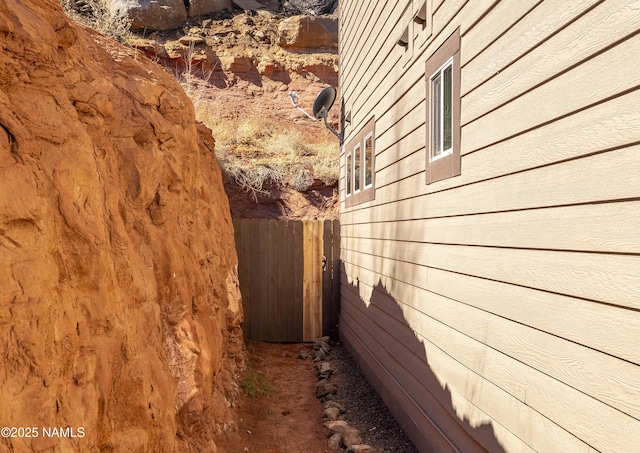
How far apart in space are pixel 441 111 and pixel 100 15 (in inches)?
559

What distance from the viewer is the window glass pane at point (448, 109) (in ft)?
12.4

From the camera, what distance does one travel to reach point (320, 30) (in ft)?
64.2

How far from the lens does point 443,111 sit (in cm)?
392

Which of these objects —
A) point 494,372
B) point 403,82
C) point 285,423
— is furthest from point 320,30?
point 494,372

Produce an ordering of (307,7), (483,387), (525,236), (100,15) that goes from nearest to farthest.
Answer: (525,236) → (483,387) → (100,15) → (307,7)

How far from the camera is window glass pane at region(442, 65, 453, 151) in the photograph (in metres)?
3.78

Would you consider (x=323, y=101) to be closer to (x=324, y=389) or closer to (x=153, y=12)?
(x=324, y=389)

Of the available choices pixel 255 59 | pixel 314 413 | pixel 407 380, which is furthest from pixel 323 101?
pixel 255 59

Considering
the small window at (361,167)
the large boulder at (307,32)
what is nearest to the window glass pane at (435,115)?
the small window at (361,167)

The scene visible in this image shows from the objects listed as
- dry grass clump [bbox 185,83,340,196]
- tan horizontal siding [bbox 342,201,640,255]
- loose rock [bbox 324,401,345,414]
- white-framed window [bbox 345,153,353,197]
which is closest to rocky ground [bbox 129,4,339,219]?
dry grass clump [bbox 185,83,340,196]

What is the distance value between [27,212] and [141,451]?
4.51 ft

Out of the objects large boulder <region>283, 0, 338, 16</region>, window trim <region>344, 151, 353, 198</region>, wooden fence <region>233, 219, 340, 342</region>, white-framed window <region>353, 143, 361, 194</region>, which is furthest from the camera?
large boulder <region>283, 0, 338, 16</region>

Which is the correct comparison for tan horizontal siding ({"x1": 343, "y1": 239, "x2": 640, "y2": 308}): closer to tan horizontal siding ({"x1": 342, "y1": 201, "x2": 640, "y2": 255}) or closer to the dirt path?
tan horizontal siding ({"x1": 342, "y1": 201, "x2": 640, "y2": 255})

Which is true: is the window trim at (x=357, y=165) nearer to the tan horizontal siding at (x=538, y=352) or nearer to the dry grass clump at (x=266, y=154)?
the tan horizontal siding at (x=538, y=352)
